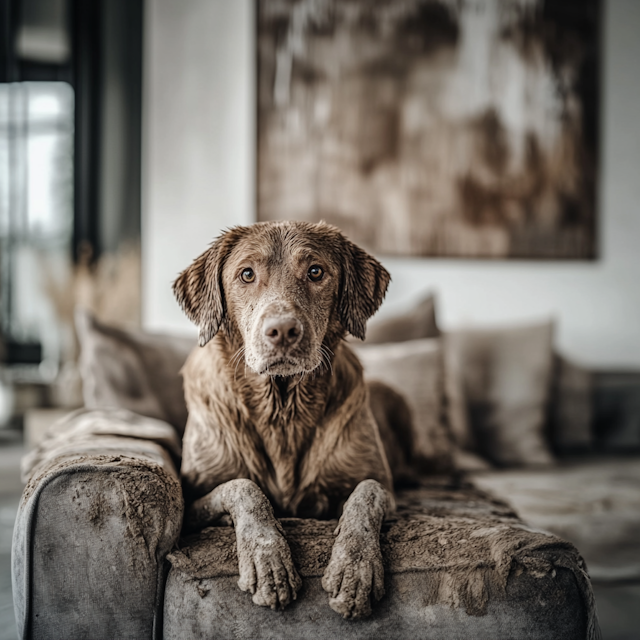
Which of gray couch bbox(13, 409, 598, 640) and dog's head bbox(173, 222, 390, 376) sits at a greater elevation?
dog's head bbox(173, 222, 390, 376)

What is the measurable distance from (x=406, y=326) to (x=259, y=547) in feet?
4.87

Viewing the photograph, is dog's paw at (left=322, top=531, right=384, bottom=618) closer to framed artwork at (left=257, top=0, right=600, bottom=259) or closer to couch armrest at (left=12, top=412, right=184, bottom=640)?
couch armrest at (left=12, top=412, right=184, bottom=640)

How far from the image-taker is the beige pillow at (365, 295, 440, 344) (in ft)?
7.77

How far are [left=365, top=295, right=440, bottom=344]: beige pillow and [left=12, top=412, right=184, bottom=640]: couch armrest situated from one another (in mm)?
1387

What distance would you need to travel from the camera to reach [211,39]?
3.41m

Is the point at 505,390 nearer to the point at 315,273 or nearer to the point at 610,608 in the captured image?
the point at 610,608

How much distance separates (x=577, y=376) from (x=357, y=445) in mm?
1778

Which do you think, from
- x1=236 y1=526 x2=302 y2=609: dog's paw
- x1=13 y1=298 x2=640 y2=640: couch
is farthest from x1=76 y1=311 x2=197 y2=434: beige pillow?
x1=236 y1=526 x2=302 y2=609: dog's paw

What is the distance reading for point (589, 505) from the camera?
2051mm

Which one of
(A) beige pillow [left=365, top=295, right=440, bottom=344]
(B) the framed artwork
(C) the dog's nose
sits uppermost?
(B) the framed artwork

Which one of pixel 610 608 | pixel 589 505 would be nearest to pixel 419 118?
pixel 589 505

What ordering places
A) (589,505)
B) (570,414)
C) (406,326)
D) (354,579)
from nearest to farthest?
(354,579) < (589,505) < (406,326) < (570,414)

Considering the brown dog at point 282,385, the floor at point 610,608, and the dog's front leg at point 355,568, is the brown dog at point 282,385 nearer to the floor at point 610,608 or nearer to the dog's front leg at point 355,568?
the dog's front leg at point 355,568

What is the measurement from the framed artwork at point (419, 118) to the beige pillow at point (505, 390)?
970mm
